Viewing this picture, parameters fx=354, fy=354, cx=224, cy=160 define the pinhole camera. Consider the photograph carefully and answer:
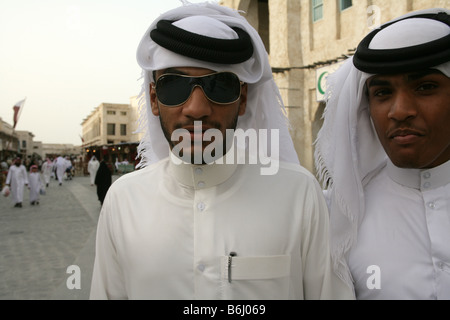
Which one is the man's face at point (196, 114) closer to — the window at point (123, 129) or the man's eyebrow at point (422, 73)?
the man's eyebrow at point (422, 73)

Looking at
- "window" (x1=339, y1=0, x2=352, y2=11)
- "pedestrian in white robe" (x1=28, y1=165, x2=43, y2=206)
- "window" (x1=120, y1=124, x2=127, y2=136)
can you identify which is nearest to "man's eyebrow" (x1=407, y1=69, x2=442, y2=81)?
"window" (x1=339, y1=0, x2=352, y2=11)

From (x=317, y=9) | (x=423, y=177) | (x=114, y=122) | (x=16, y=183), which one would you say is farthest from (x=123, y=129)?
(x=423, y=177)

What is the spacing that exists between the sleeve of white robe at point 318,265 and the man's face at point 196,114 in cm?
45

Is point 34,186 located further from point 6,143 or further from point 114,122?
point 6,143

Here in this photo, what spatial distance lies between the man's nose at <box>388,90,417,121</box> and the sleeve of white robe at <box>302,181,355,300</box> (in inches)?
17.9

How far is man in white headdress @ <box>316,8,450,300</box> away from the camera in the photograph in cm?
135

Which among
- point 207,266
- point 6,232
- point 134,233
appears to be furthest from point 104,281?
point 6,232

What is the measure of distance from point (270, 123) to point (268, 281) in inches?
27.9

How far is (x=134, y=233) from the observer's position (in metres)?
1.39

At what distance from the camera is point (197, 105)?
127cm

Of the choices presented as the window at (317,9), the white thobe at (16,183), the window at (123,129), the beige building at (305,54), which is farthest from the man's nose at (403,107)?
the window at (123,129)

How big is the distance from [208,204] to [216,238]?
0.14 meters

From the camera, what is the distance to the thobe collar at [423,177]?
147cm
